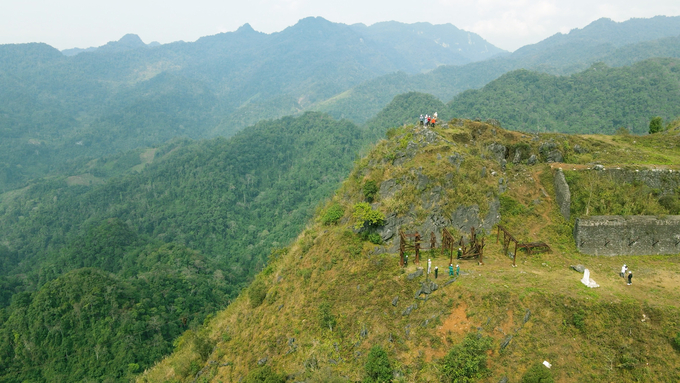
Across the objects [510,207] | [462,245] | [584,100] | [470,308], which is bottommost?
[470,308]

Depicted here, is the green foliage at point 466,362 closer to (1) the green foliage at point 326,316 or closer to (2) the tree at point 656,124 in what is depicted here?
(1) the green foliage at point 326,316

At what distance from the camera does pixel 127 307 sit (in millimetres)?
51562

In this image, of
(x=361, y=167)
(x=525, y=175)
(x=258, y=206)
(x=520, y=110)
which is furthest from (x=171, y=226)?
(x=520, y=110)

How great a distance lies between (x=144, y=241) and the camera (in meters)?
85.9

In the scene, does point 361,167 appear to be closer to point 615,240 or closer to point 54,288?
point 615,240

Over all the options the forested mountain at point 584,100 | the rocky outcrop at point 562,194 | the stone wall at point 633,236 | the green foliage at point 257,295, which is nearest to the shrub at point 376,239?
the green foliage at point 257,295

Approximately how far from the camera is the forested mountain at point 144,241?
4744 cm

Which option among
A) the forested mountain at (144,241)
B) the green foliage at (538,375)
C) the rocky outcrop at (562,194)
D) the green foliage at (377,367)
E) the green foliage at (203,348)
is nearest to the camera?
the green foliage at (538,375)

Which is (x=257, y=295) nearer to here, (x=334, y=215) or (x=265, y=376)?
(x=334, y=215)

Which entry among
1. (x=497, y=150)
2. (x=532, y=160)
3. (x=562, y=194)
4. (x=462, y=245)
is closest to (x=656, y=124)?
(x=532, y=160)

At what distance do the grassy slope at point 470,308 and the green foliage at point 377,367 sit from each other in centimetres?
62

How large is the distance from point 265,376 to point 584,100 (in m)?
135

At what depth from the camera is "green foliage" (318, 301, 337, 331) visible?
64.5ft

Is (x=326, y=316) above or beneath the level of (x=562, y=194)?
beneath
